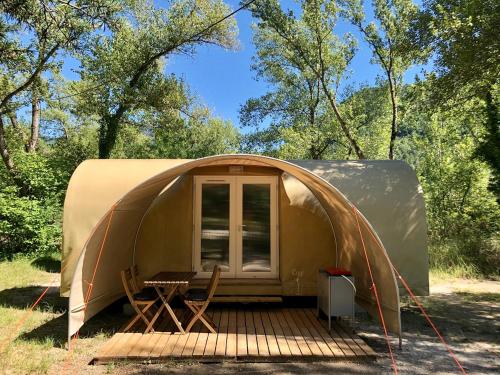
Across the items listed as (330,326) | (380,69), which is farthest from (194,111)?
(330,326)

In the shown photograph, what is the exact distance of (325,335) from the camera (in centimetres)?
564

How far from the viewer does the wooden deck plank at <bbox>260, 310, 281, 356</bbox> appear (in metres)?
4.95

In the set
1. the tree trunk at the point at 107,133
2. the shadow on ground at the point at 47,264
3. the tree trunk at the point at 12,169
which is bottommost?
the shadow on ground at the point at 47,264

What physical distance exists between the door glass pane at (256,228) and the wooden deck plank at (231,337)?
1132 mm

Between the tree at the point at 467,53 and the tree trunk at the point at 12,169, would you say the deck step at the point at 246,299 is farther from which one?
the tree trunk at the point at 12,169

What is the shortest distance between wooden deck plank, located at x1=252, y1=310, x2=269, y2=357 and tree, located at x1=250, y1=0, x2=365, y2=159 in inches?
457

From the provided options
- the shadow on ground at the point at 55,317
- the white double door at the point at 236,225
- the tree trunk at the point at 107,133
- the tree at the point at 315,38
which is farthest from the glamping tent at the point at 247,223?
the tree at the point at 315,38

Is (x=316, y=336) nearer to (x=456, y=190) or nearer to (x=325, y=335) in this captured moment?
(x=325, y=335)

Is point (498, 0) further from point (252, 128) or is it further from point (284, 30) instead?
point (252, 128)

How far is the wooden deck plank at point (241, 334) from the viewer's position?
16.2 ft

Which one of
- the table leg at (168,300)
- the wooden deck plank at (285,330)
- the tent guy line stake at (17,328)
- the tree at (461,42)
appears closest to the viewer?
the wooden deck plank at (285,330)

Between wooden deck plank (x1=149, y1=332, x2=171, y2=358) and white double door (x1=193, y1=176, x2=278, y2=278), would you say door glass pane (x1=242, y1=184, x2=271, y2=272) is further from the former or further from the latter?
wooden deck plank (x1=149, y1=332, x2=171, y2=358)

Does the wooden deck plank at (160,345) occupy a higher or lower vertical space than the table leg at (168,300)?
lower

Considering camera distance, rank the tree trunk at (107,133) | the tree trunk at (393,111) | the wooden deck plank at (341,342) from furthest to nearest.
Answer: the tree trunk at (107,133) < the tree trunk at (393,111) < the wooden deck plank at (341,342)
